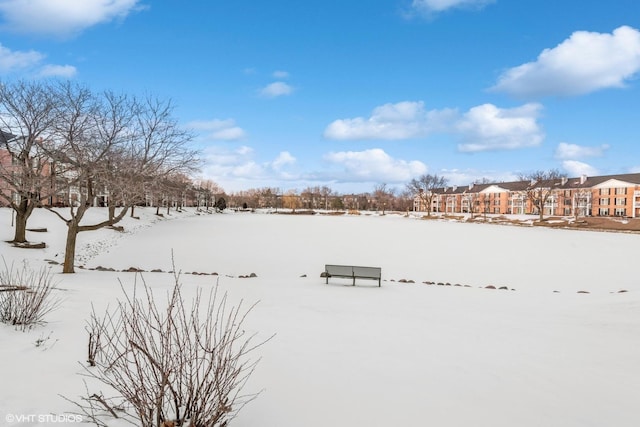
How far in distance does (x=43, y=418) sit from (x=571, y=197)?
113138mm

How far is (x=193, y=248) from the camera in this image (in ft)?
91.0

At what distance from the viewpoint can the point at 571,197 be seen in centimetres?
9562

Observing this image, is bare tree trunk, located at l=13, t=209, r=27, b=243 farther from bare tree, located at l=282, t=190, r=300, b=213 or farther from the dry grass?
bare tree, located at l=282, t=190, r=300, b=213

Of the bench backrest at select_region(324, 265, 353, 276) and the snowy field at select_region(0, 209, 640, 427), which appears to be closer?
the snowy field at select_region(0, 209, 640, 427)

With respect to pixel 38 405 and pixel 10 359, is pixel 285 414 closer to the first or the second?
pixel 38 405

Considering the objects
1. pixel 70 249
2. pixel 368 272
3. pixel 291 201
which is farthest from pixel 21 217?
pixel 291 201

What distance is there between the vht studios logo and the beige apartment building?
90.7 m

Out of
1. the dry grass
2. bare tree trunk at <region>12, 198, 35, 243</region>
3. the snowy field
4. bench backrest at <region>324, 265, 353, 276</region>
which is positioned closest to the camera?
the snowy field

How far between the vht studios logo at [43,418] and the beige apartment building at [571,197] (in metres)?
90.7

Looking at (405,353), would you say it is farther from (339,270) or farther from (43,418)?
(339,270)

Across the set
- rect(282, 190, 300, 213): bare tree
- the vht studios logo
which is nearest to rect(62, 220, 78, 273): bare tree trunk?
the vht studios logo

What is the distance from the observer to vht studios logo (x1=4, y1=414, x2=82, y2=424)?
12.4ft

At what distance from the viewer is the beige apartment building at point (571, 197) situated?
8638cm

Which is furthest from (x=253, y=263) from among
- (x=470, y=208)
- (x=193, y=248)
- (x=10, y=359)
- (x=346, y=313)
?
(x=470, y=208)
